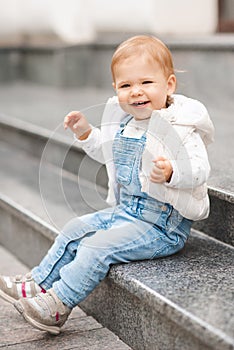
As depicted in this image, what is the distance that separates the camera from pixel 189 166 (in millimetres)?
1894

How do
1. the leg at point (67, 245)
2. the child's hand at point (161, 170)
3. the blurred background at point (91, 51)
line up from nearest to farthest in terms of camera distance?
the child's hand at point (161, 170)
the leg at point (67, 245)
the blurred background at point (91, 51)

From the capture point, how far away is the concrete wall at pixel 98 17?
425 centimetres

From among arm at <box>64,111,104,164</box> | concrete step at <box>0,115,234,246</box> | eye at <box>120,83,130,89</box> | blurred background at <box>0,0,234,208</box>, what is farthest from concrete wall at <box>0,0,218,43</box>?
eye at <box>120,83,130,89</box>

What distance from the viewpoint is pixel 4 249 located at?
2959 millimetres

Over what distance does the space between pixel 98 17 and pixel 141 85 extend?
277 centimetres

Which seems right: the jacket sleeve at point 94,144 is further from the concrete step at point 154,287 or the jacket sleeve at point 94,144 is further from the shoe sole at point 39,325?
the shoe sole at point 39,325

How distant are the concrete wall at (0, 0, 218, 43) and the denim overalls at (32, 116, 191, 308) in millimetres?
2259

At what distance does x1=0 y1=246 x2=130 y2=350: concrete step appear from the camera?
1.96 meters

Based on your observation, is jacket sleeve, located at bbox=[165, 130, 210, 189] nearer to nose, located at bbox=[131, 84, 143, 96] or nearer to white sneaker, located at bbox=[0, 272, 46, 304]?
nose, located at bbox=[131, 84, 143, 96]

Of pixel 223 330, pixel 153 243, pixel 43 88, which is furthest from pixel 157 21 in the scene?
pixel 223 330

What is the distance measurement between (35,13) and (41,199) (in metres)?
2.58

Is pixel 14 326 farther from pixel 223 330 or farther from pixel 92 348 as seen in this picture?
pixel 223 330

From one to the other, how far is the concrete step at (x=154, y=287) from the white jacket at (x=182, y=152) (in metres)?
0.15

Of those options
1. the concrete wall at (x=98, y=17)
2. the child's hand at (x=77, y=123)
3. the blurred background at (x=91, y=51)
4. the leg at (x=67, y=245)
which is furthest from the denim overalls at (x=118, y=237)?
the concrete wall at (x=98, y=17)
